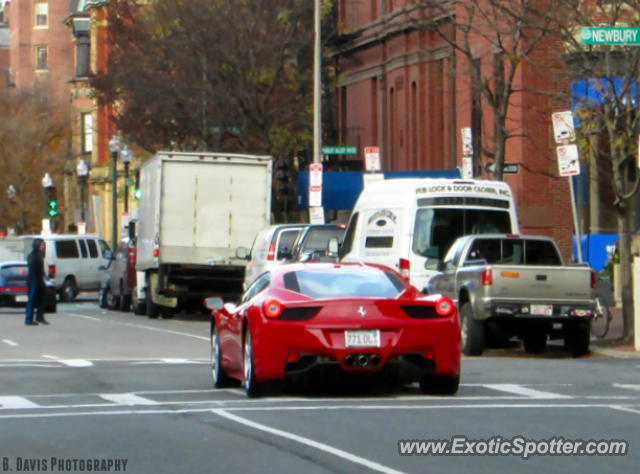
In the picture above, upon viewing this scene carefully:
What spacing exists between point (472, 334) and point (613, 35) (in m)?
4.49

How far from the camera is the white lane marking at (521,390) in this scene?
1480 cm

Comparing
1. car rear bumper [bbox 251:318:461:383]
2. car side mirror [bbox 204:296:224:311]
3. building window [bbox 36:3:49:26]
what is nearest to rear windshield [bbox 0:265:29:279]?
car side mirror [bbox 204:296:224:311]

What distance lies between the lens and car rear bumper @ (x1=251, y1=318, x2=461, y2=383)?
14.1 meters

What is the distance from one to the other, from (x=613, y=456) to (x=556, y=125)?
14269 mm

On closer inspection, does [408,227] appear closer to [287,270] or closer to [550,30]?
[550,30]

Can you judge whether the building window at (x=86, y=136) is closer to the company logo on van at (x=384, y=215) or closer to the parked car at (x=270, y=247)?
the parked car at (x=270, y=247)

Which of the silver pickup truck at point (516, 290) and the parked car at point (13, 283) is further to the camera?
the parked car at point (13, 283)

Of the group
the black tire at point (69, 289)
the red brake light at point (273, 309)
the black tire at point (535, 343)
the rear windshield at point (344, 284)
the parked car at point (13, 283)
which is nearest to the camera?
the red brake light at point (273, 309)

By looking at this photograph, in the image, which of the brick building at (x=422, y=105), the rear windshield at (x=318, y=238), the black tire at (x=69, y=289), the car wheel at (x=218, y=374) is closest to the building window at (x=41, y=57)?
the brick building at (x=422, y=105)

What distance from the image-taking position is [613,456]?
10500mm

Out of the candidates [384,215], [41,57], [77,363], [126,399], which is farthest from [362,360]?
[41,57]

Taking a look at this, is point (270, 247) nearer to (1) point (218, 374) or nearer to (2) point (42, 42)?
(1) point (218, 374)

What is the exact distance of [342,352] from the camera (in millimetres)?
14109

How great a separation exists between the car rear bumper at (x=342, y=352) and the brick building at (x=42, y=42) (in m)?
104
